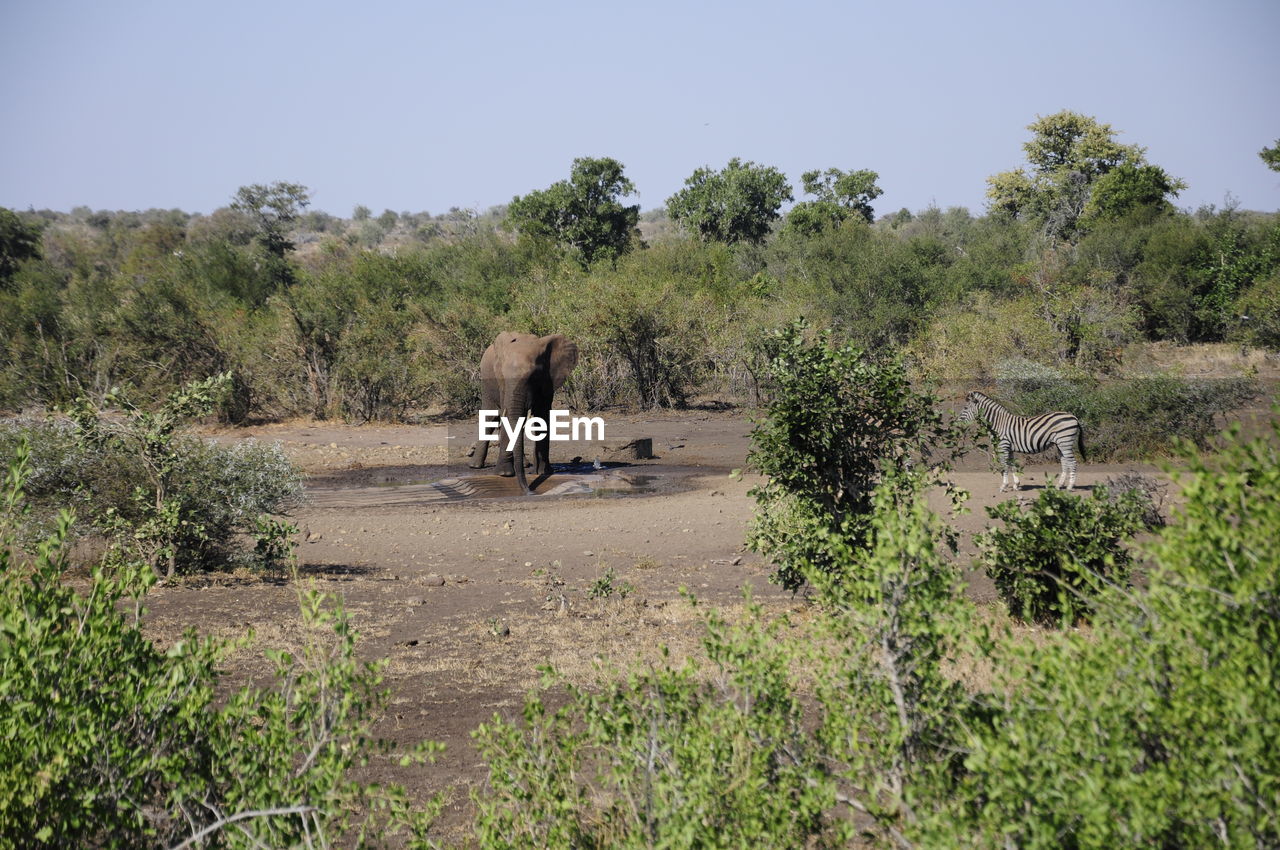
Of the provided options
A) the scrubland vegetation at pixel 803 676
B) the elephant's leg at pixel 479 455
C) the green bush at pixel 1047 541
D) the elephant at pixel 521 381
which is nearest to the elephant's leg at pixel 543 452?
the elephant at pixel 521 381

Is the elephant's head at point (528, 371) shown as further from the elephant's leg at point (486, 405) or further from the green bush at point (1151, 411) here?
the green bush at point (1151, 411)

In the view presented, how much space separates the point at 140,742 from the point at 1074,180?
2361 inches

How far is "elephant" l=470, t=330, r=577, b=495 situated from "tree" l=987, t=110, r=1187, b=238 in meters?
32.8

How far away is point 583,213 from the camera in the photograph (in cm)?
5266

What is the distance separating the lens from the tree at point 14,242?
1859 inches

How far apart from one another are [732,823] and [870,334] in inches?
1281

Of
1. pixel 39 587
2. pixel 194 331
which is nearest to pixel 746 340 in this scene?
pixel 194 331

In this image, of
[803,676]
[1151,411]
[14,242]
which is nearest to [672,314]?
[1151,411]

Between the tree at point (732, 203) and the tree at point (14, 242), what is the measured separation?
31.0 metres

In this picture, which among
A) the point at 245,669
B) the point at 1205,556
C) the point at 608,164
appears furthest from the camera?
the point at 608,164

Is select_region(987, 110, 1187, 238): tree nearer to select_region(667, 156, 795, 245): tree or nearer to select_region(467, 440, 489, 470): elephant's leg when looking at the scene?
select_region(667, 156, 795, 245): tree

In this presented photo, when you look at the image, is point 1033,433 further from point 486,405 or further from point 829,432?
point 829,432

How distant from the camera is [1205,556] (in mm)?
2996

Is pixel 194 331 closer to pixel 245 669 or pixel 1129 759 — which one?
pixel 245 669
